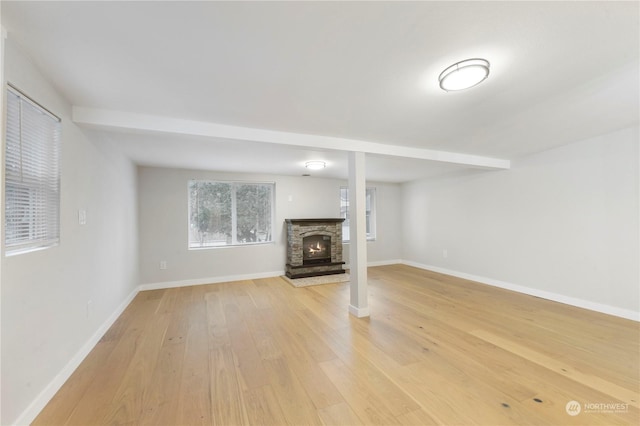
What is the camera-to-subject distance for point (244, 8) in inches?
51.2

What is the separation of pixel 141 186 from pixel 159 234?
86 centimetres

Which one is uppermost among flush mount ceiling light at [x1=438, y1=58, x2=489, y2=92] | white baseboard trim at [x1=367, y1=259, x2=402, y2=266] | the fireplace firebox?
flush mount ceiling light at [x1=438, y1=58, x2=489, y2=92]

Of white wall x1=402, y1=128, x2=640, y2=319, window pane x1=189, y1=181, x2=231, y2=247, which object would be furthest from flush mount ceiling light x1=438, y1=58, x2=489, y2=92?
window pane x1=189, y1=181, x2=231, y2=247

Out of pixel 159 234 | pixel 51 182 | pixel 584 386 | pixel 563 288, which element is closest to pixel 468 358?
pixel 584 386

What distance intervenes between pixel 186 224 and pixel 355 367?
387cm

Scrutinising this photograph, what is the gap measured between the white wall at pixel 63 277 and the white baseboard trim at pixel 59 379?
0.04ft

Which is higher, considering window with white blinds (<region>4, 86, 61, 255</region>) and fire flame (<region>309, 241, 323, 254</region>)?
window with white blinds (<region>4, 86, 61, 255</region>)

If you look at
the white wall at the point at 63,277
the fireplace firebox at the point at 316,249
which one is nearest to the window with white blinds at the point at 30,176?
the white wall at the point at 63,277

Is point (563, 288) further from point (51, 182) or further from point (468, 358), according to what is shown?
point (51, 182)

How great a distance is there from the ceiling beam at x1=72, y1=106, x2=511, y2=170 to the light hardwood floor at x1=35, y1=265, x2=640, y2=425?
2013mm

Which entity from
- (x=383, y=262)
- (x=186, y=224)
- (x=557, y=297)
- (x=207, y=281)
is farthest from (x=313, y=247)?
(x=557, y=297)

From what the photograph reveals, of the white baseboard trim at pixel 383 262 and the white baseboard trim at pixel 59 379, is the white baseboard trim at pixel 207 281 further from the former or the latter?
the white baseboard trim at pixel 383 262

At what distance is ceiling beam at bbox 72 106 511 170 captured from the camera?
7.32ft

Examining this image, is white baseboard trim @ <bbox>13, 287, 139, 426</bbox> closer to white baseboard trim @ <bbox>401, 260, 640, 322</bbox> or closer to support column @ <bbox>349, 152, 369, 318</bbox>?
support column @ <bbox>349, 152, 369, 318</bbox>
